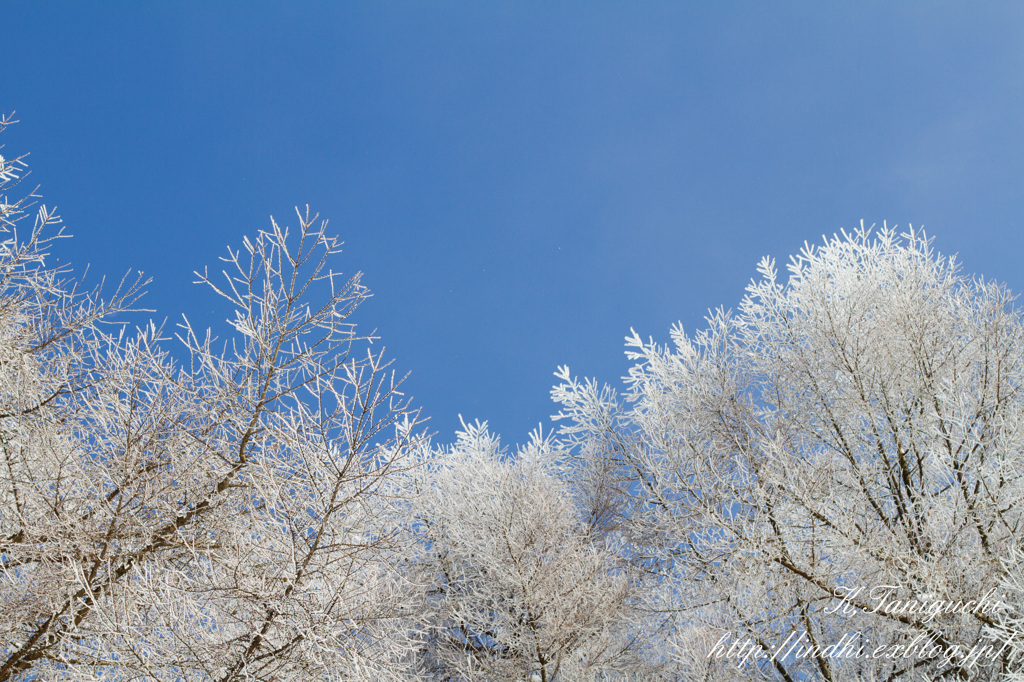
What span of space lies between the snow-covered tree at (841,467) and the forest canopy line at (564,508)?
0.13ft

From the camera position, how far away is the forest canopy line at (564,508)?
304cm

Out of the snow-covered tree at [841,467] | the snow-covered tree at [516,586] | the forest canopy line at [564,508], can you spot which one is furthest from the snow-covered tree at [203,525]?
the snow-covered tree at [841,467]

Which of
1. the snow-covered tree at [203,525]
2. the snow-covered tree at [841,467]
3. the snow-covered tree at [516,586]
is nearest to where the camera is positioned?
the snow-covered tree at [203,525]

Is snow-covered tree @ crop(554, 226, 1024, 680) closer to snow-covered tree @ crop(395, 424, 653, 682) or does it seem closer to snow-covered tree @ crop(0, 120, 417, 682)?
snow-covered tree @ crop(395, 424, 653, 682)

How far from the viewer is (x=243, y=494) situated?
11.4ft

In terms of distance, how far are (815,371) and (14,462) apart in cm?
747

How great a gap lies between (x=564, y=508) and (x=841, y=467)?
3255 mm

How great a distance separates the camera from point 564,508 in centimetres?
758

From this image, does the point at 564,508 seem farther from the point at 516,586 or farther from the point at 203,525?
the point at 203,525

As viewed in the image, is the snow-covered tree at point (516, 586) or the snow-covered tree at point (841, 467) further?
the snow-covered tree at point (516, 586)

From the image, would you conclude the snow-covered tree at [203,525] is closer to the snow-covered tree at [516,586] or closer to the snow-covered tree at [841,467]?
the snow-covered tree at [516,586]

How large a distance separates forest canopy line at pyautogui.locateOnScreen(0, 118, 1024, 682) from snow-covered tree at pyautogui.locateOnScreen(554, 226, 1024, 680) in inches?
1.6

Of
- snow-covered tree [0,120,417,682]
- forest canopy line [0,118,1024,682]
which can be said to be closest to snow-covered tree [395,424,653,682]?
forest canopy line [0,118,1024,682]

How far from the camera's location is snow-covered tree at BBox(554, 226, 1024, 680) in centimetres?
480
